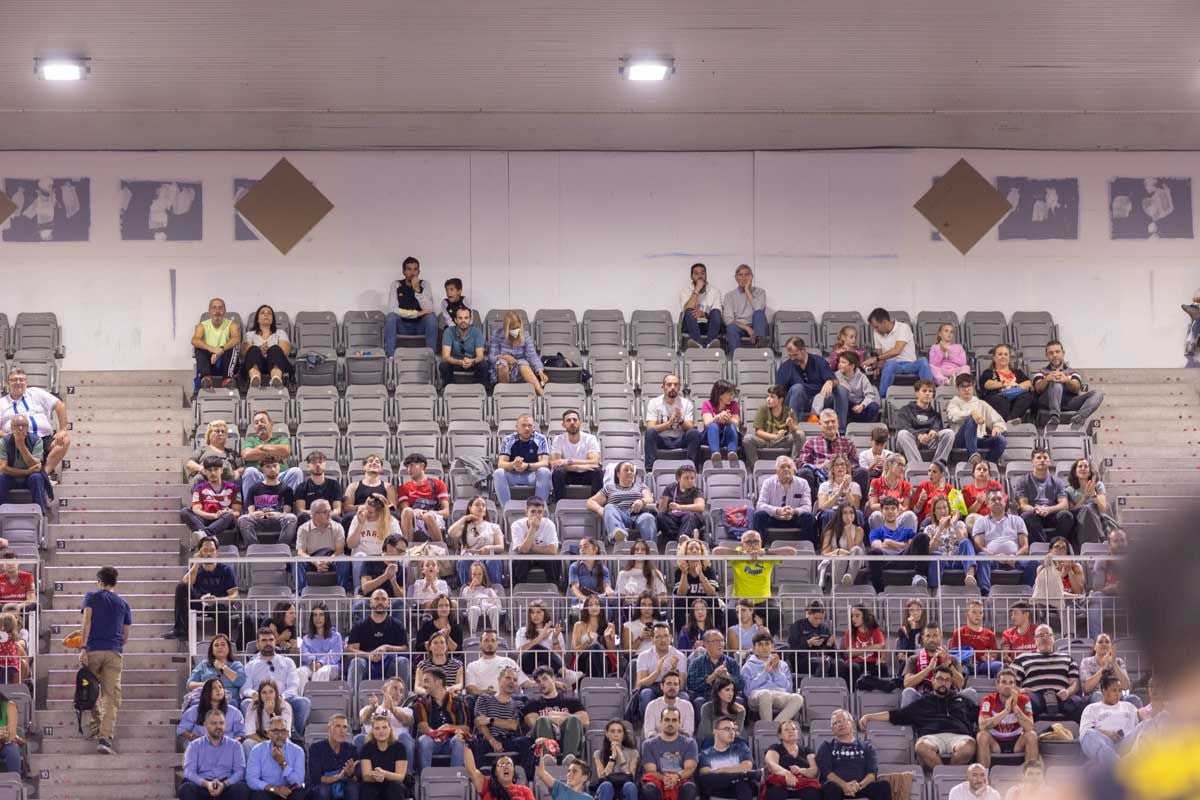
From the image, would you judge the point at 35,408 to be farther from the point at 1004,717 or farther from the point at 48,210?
the point at 1004,717

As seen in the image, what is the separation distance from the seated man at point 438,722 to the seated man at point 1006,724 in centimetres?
356

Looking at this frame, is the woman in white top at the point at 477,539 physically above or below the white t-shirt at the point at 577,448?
below

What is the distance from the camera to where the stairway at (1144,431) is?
1689 cm

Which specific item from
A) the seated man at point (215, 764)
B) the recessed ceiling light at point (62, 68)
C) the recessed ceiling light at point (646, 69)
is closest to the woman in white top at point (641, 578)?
the seated man at point (215, 764)

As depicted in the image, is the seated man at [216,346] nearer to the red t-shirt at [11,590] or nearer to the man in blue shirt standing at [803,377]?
the red t-shirt at [11,590]

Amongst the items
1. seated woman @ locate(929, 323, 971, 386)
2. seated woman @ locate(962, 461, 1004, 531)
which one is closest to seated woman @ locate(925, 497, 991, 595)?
seated woman @ locate(962, 461, 1004, 531)

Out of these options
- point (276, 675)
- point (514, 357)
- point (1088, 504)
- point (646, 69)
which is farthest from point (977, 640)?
point (646, 69)

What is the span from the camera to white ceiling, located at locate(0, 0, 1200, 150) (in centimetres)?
1484

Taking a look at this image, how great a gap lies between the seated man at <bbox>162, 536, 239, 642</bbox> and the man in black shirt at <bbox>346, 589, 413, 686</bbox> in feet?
3.52

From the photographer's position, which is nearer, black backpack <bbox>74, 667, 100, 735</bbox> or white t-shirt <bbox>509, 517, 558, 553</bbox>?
black backpack <bbox>74, 667, 100, 735</bbox>

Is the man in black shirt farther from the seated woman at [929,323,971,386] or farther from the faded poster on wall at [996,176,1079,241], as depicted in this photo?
the faded poster on wall at [996,176,1079,241]

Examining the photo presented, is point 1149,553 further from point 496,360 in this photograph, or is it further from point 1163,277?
point 1163,277

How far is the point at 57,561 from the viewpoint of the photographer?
15.0m

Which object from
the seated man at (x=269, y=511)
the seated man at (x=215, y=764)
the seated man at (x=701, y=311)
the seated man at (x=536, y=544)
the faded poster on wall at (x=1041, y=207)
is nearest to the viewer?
the seated man at (x=215, y=764)
